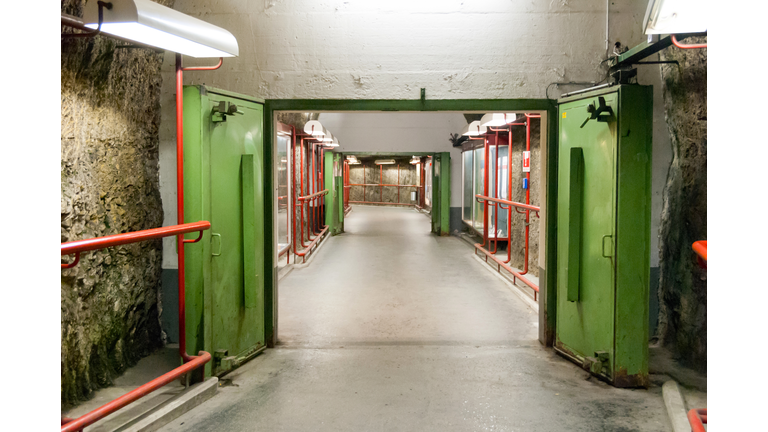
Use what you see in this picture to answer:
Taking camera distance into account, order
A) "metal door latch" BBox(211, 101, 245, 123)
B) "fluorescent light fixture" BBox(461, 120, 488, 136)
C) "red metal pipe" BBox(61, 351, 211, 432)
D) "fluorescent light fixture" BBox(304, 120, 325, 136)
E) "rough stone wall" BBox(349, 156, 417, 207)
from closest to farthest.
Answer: "red metal pipe" BBox(61, 351, 211, 432) → "metal door latch" BBox(211, 101, 245, 123) → "fluorescent light fixture" BBox(461, 120, 488, 136) → "fluorescent light fixture" BBox(304, 120, 325, 136) → "rough stone wall" BBox(349, 156, 417, 207)

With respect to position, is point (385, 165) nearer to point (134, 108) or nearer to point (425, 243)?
point (425, 243)

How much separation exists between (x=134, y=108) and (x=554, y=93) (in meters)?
3.25

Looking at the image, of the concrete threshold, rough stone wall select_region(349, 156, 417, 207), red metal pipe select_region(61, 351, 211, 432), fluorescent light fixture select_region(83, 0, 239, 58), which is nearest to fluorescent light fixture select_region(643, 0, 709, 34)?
the concrete threshold

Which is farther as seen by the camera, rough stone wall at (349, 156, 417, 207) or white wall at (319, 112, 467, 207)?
rough stone wall at (349, 156, 417, 207)

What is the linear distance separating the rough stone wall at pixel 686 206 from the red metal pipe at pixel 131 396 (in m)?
3.58

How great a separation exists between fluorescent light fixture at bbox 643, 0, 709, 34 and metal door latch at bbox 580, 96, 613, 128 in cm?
93

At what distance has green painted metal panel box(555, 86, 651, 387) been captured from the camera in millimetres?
3203

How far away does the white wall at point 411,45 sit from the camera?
3.86 metres

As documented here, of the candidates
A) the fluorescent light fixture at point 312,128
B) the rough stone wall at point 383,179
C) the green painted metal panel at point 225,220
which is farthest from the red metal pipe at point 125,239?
the rough stone wall at point 383,179

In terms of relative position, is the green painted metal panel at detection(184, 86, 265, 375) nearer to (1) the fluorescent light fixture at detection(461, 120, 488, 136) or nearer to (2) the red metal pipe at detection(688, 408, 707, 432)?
(2) the red metal pipe at detection(688, 408, 707, 432)

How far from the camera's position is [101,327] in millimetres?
3219

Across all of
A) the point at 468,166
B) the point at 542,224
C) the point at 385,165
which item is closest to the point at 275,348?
the point at 542,224

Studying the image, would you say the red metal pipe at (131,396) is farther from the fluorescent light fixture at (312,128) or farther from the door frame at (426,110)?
the fluorescent light fixture at (312,128)

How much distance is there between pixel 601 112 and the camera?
329 centimetres
